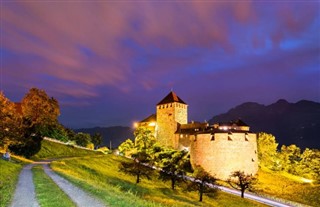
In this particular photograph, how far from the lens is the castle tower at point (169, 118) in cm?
8025

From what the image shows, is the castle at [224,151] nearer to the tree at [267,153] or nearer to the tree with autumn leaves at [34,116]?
the tree at [267,153]

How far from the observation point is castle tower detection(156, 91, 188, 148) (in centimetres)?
8025

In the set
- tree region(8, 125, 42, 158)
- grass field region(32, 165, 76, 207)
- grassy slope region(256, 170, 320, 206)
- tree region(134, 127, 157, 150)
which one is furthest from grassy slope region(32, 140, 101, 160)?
grassy slope region(256, 170, 320, 206)

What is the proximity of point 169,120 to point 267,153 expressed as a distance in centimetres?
2785

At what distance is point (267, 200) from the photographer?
4594 cm

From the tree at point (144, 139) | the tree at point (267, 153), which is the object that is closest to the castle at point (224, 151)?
the tree at point (144, 139)

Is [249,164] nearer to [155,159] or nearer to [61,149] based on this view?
[155,159]

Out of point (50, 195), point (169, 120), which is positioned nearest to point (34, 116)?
point (169, 120)

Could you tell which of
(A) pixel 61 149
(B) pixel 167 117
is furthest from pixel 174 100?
(A) pixel 61 149

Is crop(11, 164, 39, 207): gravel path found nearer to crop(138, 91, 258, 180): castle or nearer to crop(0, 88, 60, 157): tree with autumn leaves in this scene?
crop(0, 88, 60, 157): tree with autumn leaves

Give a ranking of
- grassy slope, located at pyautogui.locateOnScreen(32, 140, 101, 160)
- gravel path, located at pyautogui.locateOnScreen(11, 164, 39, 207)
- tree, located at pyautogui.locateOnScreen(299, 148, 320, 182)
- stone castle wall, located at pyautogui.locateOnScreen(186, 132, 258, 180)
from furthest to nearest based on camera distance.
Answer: tree, located at pyautogui.locateOnScreen(299, 148, 320, 182)
stone castle wall, located at pyautogui.locateOnScreen(186, 132, 258, 180)
grassy slope, located at pyautogui.locateOnScreen(32, 140, 101, 160)
gravel path, located at pyautogui.locateOnScreen(11, 164, 39, 207)

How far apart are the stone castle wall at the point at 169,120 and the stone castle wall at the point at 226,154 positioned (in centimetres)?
2063

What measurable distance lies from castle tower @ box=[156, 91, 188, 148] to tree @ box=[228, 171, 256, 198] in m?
24.6

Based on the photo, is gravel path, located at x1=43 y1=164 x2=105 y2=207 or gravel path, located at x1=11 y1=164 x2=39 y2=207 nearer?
gravel path, located at x1=43 y1=164 x2=105 y2=207
